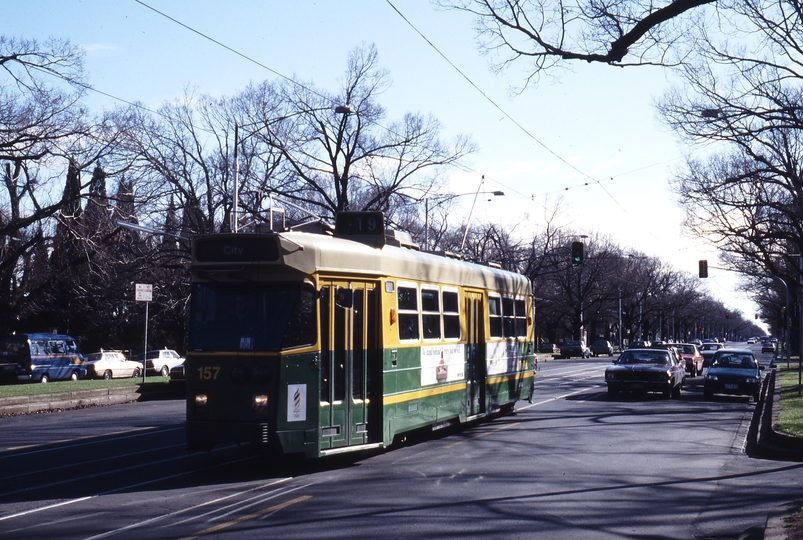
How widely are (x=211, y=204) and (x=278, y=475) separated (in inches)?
1328

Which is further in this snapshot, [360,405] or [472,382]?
[472,382]

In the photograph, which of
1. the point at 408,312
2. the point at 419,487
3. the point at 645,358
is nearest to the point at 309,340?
the point at 419,487

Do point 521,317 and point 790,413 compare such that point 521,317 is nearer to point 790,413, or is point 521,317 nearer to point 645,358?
point 790,413

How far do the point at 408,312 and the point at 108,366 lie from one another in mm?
35153

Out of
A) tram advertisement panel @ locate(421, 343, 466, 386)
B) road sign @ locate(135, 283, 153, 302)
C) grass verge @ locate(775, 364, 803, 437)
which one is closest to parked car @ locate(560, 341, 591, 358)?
grass verge @ locate(775, 364, 803, 437)

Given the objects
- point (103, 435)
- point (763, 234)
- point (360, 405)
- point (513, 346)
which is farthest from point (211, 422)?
point (763, 234)

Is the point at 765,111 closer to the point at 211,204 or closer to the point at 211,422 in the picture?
the point at 211,422

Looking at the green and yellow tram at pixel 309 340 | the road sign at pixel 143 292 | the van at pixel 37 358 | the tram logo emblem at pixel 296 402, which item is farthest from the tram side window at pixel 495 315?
the van at pixel 37 358

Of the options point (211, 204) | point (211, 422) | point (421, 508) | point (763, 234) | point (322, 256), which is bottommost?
point (421, 508)

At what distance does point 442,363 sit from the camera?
14.4m

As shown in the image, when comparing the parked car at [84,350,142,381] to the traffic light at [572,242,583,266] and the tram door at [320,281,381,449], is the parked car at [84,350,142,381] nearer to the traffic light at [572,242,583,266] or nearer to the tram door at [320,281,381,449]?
the traffic light at [572,242,583,266]

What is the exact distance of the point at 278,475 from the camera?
11.0m

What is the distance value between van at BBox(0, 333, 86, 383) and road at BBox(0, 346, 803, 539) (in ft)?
77.8

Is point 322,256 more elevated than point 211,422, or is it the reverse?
point 322,256
